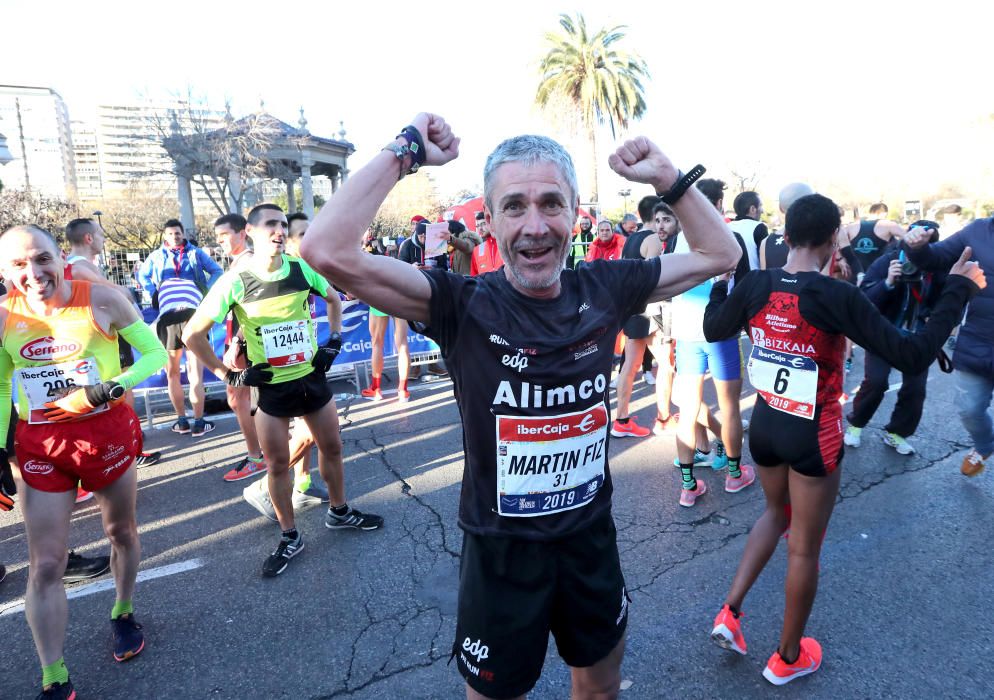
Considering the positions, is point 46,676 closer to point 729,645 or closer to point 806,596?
point 729,645

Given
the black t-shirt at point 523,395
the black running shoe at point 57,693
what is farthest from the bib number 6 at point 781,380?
the black running shoe at point 57,693

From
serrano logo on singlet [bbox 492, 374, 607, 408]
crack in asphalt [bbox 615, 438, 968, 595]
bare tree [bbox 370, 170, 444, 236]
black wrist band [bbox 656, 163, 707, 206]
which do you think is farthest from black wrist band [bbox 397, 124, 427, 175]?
bare tree [bbox 370, 170, 444, 236]

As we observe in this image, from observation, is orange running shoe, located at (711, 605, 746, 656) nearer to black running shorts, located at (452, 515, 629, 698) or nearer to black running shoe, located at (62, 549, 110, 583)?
black running shorts, located at (452, 515, 629, 698)

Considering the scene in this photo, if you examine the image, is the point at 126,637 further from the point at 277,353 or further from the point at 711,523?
the point at 711,523

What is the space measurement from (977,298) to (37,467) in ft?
18.0

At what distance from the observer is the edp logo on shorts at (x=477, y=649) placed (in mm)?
1681

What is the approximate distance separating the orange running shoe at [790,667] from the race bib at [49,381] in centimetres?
329

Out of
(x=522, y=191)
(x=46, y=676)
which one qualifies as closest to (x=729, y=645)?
(x=522, y=191)

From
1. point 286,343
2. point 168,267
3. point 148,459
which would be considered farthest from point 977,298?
point 168,267

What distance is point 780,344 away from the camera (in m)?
2.58

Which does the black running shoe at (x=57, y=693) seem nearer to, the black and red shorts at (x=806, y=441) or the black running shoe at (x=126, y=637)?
the black running shoe at (x=126, y=637)

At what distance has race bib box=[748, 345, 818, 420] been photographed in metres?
2.47

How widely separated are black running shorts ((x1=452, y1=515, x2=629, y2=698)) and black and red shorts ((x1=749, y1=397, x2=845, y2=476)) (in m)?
1.14

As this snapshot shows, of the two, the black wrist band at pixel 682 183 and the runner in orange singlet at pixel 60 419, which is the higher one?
the black wrist band at pixel 682 183
